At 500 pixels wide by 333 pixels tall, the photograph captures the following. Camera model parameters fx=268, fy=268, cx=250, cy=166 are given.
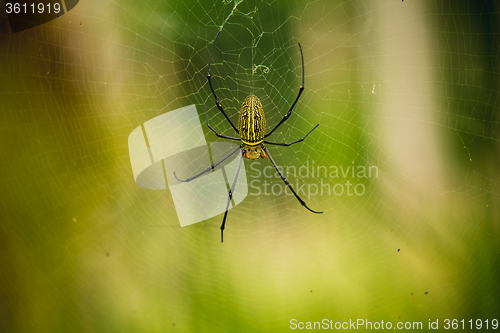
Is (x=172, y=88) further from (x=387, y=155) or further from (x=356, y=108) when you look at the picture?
(x=387, y=155)

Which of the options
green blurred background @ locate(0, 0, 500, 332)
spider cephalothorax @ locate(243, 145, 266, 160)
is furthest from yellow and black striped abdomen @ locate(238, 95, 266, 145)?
green blurred background @ locate(0, 0, 500, 332)

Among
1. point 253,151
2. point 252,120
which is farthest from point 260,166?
point 252,120

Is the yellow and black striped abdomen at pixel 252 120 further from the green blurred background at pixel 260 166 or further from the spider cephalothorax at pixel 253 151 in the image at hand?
the green blurred background at pixel 260 166

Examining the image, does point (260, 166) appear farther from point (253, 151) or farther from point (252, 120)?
point (252, 120)

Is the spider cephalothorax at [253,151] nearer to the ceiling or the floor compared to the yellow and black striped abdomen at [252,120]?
nearer to the floor

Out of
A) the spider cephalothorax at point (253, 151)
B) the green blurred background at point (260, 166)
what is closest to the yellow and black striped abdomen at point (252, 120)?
the spider cephalothorax at point (253, 151)

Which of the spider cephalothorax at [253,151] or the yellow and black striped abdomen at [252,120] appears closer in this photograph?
the yellow and black striped abdomen at [252,120]
